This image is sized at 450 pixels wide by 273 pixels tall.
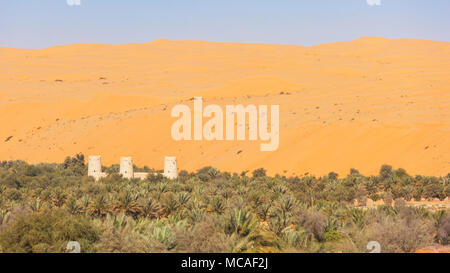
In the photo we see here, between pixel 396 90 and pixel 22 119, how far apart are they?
169 feet

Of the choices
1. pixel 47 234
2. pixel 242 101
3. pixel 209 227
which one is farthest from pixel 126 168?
pixel 242 101

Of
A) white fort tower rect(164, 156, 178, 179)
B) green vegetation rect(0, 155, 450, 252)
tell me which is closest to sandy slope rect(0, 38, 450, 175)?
white fort tower rect(164, 156, 178, 179)

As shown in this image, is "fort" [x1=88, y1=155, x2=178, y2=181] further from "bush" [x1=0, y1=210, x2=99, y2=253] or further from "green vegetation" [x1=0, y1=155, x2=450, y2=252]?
"bush" [x1=0, y1=210, x2=99, y2=253]

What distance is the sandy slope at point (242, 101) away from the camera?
5112 cm

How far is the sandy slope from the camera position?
51125 millimetres

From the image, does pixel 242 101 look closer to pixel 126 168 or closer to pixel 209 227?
pixel 126 168

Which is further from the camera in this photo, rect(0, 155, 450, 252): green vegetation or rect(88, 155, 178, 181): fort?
rect(88, 155, 178, 181): fort

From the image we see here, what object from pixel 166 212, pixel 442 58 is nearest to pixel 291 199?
pixel 166 212

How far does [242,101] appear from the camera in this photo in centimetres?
7712

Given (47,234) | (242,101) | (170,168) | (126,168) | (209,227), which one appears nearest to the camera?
(47,234)

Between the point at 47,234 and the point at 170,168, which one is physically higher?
the point at 47,234

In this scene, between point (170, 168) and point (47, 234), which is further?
point (170, 168)

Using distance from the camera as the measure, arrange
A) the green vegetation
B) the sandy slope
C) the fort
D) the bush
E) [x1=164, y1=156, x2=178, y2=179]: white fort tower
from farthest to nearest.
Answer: the sandy slope → [x1=164, y1=156, x2=178, y2=179]: white fort tower → the fort → the green vegetation → the bush

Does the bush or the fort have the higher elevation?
the bush
